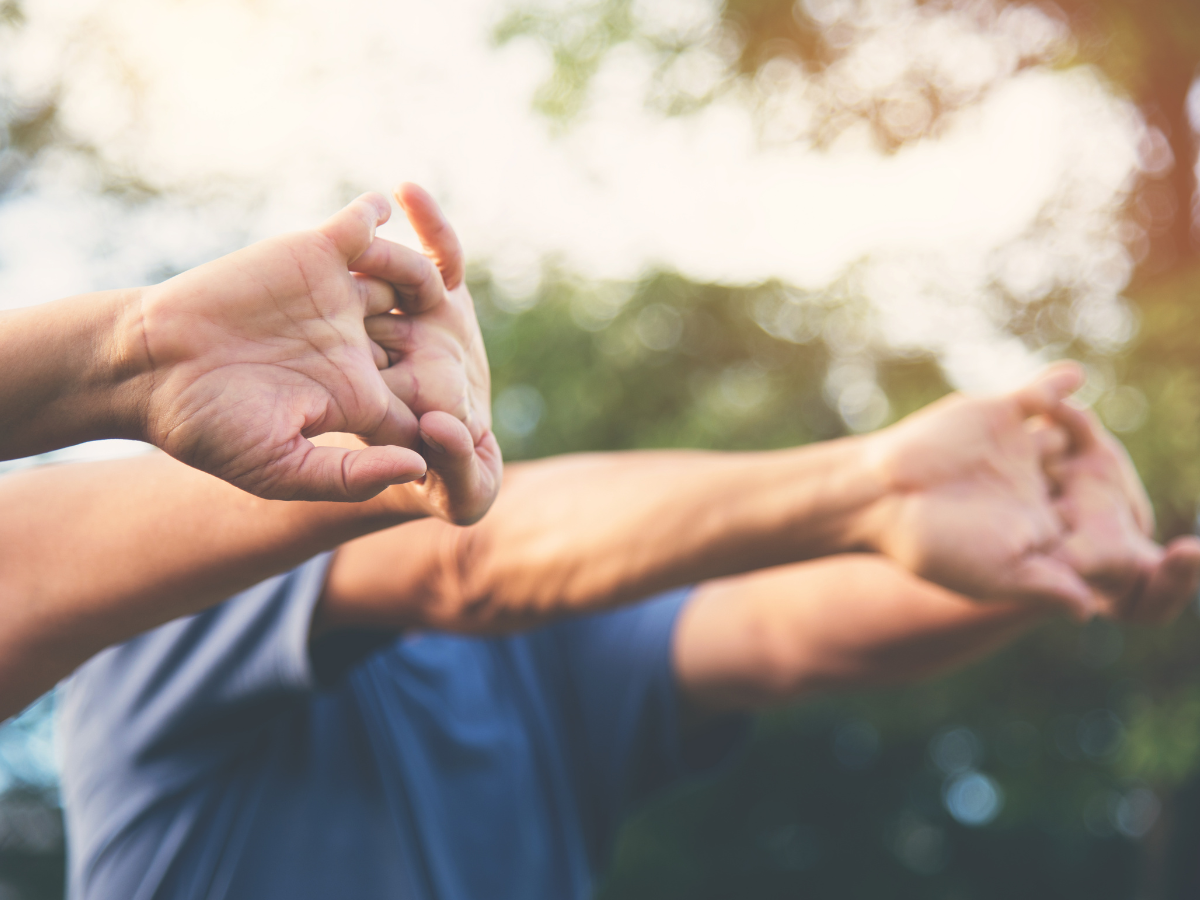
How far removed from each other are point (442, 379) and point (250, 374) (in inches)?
7.6

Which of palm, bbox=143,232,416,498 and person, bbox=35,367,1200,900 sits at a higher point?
palm, bbox=143,232,416,498

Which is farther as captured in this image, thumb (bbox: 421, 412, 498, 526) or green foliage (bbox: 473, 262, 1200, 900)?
green foliage (bbox: 473, 262, 1200, 900)

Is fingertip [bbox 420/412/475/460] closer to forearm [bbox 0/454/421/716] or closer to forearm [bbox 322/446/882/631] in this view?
forearm [bbox 0/454/421/716]

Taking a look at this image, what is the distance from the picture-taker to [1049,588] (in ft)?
4.15

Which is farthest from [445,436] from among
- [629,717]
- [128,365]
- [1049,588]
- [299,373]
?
[629,717]

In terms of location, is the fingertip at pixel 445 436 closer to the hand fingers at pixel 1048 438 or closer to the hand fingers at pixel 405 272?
the hand fingers at pixel 405 272

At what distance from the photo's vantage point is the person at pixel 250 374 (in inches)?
30.0

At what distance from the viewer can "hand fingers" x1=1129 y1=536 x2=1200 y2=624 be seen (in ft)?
4.57

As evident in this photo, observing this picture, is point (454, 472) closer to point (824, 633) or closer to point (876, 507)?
point (876, 507)

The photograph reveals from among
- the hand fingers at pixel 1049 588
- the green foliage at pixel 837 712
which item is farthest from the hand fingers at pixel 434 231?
the green foliage at pixel 837 712

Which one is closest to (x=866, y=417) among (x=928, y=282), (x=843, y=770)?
(x=928, y=282)

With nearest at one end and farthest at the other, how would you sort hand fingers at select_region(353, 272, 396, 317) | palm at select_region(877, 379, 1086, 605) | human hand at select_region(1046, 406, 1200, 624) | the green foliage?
hand fingers at select_region(353, 272, 396, 317), palm at select_region(877, 379, 1086, 605), human hand at select_region(1046, 406, 1200, 624), the green foliage

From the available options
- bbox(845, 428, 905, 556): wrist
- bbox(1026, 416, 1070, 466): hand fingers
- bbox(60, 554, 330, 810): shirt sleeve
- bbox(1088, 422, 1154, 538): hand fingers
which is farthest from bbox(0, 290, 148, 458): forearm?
bbox(1088, 422, 1154, 538): hand fingers

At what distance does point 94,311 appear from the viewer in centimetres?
78
